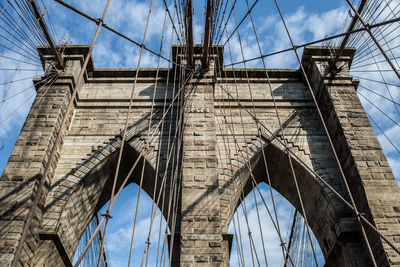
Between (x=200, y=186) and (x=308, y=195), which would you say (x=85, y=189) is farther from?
(x=308, y=195)

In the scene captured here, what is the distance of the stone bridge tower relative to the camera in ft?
23.3

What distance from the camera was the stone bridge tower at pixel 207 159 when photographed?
7090 millimetres

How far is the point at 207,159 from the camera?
8188 millimetres

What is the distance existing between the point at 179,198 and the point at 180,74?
3.71 metres

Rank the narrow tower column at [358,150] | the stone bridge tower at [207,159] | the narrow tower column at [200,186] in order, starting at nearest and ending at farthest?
the narrow tower column at [200,186] → the narrow tower column at [358,150] → the stone bridge tower at [207,159]

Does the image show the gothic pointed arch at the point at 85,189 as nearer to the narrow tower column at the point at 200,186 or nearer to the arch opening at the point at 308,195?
the narrow tower column at the point at 200,186

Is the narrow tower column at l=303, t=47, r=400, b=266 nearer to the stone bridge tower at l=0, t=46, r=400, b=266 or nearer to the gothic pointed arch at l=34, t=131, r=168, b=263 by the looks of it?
the stone bridge tower at l=0, t=46, r=400, b=266

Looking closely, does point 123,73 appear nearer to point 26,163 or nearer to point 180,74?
point 180,74

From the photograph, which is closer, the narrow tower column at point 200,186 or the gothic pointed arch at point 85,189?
the narrow tower column at point 200,186

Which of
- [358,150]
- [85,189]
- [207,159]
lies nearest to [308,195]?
[358,150]

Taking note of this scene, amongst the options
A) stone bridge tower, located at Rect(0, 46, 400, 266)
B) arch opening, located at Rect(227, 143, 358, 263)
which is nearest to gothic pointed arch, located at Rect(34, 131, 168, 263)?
stone bridge tower, located at Rect(0, 46, 400, 266)

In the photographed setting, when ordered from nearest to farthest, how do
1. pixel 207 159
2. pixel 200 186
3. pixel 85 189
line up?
pixel 200 186
pixel 207 159
pixel 85 189

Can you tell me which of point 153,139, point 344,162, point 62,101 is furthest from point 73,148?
point 344,162

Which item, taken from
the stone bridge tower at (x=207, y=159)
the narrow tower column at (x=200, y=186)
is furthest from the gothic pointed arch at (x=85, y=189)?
the narrow tower column at (x=200, y=186)
